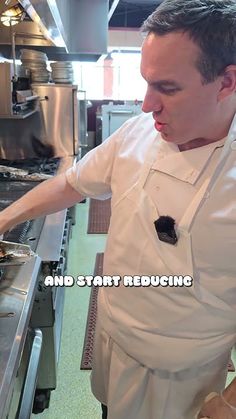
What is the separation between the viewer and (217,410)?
89 centimetres

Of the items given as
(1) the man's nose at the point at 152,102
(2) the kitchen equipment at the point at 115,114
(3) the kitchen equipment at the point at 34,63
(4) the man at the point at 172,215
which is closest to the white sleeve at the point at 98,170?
(4) the man at the point at 172,215

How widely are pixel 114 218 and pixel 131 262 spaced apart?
0.13 metres

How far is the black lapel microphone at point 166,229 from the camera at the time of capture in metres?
0.82

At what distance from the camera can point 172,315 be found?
88 centimetres

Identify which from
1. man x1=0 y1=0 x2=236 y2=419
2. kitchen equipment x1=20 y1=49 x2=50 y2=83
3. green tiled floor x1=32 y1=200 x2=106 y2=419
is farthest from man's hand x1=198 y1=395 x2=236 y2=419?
kitchen equipment x1=20 y1=49 x2=50 y2=83

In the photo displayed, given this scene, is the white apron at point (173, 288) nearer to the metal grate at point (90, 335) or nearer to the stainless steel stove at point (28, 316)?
the stainless steel stove at point (28, 316)

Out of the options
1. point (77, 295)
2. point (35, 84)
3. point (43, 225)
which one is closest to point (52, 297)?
point (43, 225)

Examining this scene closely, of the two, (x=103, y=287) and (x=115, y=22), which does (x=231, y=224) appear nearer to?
(x=103, y=287)

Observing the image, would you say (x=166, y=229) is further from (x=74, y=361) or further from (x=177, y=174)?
(x=74, y=361)

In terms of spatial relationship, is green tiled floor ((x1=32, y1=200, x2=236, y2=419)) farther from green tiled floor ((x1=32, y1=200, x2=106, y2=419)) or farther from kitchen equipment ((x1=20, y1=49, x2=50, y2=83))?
kitchen equipment ((x1=20, y1=49, x2=50, y2=83))

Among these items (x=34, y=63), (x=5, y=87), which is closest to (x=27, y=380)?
(x=5, y=87)

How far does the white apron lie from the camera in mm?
792

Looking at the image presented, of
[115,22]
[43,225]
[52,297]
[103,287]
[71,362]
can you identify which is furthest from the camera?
[115,22]

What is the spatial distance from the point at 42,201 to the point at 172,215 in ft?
1.42
